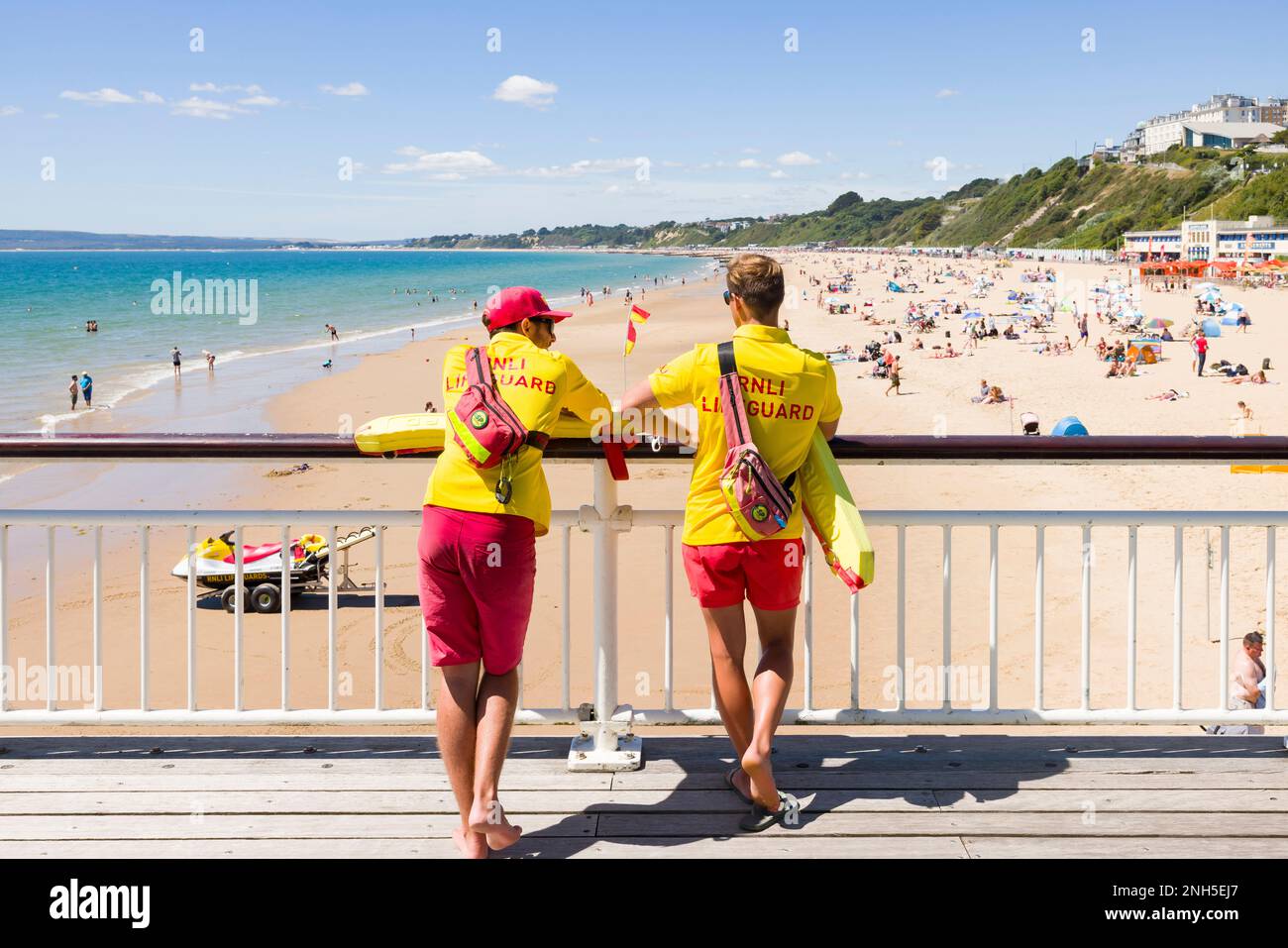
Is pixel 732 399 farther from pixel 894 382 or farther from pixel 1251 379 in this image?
pixel 1251 379

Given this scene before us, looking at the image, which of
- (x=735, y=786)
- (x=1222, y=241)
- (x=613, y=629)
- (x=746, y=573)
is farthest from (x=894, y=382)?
(x=1222, y=241)

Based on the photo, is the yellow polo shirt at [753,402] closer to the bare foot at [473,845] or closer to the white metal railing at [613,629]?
the white metal railing at [613,629]

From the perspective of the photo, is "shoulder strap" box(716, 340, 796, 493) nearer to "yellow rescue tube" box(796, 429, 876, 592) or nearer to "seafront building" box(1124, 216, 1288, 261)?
"yellow rescue tube" box(796, 429, 876, 592)

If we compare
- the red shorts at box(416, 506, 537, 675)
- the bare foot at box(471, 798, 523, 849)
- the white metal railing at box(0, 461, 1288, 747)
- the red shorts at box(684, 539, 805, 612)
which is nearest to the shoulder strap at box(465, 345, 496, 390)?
the red shorts at box(416, 506, 537, 675)

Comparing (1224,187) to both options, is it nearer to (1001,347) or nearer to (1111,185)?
(1111,185)

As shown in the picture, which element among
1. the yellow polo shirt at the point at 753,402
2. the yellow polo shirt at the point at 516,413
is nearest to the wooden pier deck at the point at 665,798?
the yellow polo shirt at the point at 753,402

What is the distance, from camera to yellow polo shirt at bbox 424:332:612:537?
328 centimetres

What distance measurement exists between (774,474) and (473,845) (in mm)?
1377

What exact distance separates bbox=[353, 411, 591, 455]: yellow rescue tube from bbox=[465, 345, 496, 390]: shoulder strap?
1.27 feet

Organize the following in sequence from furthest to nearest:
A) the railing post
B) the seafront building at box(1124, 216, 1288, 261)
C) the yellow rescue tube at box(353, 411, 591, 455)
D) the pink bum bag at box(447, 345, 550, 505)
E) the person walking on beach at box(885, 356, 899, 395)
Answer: the seafront building at box(1124, 216, 1288, 261), the person walking on beach at box(885, 356, 899, 395), the railing post, the yellow rescue tube at box(353, 411, 591, 455), the pink bum bag at box(447, 345, 550, 505)

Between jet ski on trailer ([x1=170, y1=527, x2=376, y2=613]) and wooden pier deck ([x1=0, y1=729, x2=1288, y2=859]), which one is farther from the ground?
wooden pier deck ([x1=0, y1=729, x2=1288, y2=859])

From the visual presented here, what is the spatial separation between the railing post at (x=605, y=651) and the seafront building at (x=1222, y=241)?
9392 cm

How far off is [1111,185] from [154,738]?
500 feet

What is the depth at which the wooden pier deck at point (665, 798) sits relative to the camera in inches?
137
